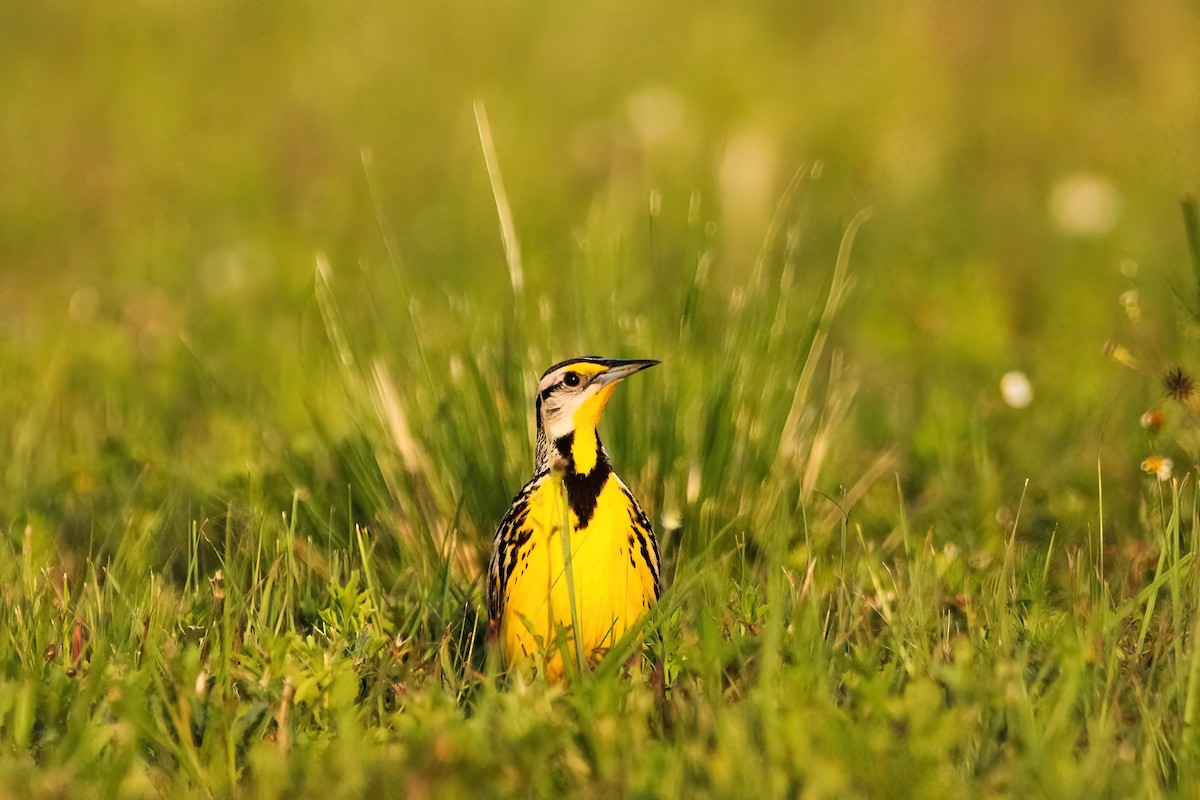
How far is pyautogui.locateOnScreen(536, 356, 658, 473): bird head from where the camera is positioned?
152 inches

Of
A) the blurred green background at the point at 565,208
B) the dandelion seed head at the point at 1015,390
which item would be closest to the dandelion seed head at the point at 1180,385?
the blurred green background at the point at 565,208

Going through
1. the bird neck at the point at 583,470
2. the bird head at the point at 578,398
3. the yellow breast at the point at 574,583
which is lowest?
the yellow breast at the point at 574,583

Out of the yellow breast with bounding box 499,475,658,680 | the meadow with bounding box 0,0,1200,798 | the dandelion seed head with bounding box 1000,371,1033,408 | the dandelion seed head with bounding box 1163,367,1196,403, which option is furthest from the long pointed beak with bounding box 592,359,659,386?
→ the dandelion seed head with bounding box 1000,371,1033,408

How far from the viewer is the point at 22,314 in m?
7.70

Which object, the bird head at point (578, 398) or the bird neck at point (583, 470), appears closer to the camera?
the bird neck at point (583, 470)

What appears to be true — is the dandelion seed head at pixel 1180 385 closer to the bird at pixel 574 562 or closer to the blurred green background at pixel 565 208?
the blurred green background at pixel 565 208

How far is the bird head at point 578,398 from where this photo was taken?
3863mm

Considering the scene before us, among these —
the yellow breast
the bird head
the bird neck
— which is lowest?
the yellow breast

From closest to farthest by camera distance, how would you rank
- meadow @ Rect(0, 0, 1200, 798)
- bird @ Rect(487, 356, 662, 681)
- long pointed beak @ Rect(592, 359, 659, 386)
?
meadow @ Rect(0, 0, 1200, 798)
bird @ Rect(487, 356, 662, 681)
long pointed beak @ Rect(592, 359, 659, 386)

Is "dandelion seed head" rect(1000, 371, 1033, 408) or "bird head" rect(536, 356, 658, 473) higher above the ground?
"bird head" rect(536, 356, 658, 473)

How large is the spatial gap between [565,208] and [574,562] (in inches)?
202

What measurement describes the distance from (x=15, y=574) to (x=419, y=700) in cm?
153

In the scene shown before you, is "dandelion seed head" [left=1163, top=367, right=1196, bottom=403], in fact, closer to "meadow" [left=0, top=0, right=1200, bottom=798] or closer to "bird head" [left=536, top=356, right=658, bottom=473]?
"meadow" [left=0, top=0, right=1200, bottom=798]

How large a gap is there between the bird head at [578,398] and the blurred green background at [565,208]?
0.47 m
